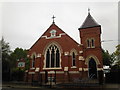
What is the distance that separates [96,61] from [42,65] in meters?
9.65

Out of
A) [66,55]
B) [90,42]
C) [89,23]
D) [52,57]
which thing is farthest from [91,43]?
[52,57]

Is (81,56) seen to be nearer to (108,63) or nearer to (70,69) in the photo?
(70,69)

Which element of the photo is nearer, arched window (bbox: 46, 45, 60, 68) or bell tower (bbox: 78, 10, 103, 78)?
bell tower (bbox: 78, 10, 103, 78)

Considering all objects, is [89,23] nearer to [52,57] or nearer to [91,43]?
[91,43]

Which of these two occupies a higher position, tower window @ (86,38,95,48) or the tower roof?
the tower roof

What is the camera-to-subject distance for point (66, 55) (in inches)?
1000

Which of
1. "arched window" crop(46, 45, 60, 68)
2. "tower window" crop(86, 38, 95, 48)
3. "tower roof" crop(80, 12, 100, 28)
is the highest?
"tower roof" crop(80, 12, 100, 28)

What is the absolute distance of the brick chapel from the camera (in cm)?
2444

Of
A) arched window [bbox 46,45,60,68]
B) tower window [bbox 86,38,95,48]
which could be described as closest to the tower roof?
tower window [bbox 86,38,95,48]

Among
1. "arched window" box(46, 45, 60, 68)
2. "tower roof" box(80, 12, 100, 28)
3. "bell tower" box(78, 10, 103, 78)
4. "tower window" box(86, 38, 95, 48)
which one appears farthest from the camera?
"arched window" box(46, 45, 60, 68)

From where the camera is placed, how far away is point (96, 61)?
79.6 ft

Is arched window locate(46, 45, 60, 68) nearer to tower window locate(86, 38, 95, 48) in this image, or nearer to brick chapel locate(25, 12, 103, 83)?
brick chapel locate(25, 12, 103, 83)

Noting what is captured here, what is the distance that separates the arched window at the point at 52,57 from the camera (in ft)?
87.6

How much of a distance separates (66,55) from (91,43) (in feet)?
15.6
